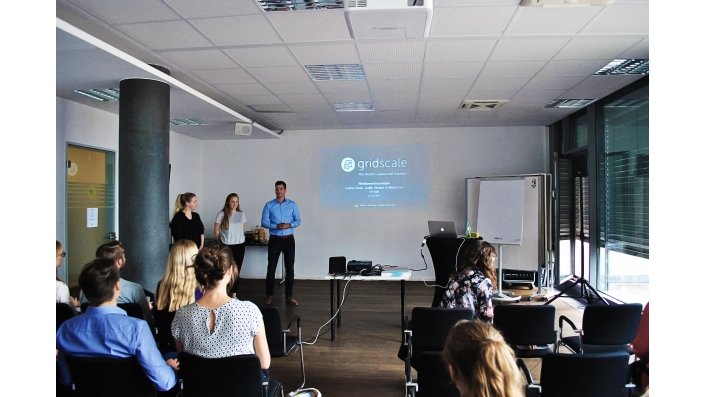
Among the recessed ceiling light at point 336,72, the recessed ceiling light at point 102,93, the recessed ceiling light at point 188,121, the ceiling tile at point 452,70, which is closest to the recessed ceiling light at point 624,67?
the ceiling tile at point 452,70

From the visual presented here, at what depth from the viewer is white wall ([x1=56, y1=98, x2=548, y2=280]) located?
25.7 feet

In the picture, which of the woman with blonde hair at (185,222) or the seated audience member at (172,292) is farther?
the woman with blonde hair at (185,222)

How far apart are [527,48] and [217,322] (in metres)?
3.50

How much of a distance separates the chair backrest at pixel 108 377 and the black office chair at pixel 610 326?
2.67 m

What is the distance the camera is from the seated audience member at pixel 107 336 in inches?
73.0

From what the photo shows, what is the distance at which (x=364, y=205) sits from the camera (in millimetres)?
7977

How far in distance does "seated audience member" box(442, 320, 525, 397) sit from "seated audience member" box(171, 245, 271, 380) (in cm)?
107

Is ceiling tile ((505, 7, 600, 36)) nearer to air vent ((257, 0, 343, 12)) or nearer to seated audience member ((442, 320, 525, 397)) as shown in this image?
air vent ((257, 0, 343, 12))

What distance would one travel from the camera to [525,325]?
2910 millimetres

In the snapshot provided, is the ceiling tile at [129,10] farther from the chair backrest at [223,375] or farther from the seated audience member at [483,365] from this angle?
the seated audience member at [483,365]

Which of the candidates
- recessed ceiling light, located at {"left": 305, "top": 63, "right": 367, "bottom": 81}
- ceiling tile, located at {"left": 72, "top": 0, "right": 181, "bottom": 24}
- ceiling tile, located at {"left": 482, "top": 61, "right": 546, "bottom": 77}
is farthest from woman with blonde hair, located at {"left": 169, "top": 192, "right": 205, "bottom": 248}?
ceiling tile, located at {"left": 482, "top": 61, "right": 546, "bottom": 77}
